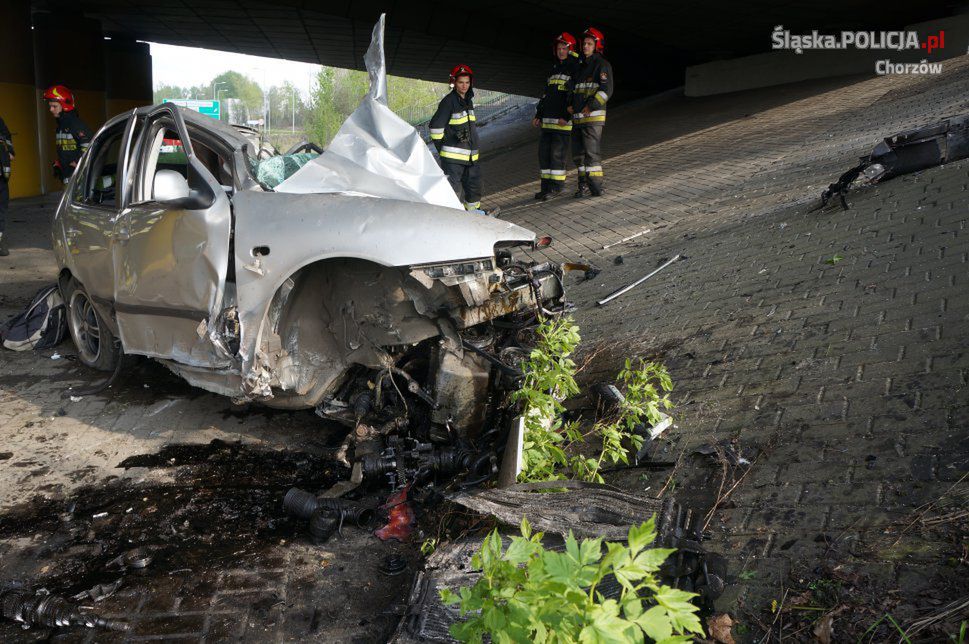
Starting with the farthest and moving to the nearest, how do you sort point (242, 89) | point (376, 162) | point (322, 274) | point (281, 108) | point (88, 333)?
1. point (242, 89)
2. point (281, 108)
3. point (88, 333)
4. point (376, 162)
5. point (322, 274)

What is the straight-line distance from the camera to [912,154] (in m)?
6.77

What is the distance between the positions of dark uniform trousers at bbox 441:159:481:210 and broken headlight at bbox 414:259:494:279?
19.7ft

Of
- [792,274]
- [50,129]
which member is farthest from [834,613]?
[50,129]

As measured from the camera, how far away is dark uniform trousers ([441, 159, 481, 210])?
986 centimetres

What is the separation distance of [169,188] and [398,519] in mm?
2498

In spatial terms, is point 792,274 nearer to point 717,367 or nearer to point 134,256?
point 717,367

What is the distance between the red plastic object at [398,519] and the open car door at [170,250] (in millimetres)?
1306

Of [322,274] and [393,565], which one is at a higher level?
[322,274]

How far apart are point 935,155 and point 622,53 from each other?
629 inches

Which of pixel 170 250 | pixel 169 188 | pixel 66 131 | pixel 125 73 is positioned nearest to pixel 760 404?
pixel 170 250

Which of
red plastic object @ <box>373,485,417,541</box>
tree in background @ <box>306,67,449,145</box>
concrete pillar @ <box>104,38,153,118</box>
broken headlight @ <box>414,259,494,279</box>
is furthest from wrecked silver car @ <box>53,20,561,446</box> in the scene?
tree in background @ <box>306,67,449,145</box>

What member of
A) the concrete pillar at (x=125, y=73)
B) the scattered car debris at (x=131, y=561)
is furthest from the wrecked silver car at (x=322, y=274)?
the concrete pillar at (x=125, y=73)

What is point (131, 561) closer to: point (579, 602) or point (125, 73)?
point (579, 602)

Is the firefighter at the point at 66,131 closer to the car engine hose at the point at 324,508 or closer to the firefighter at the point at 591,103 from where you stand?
the firefighter at the point at 591,103
